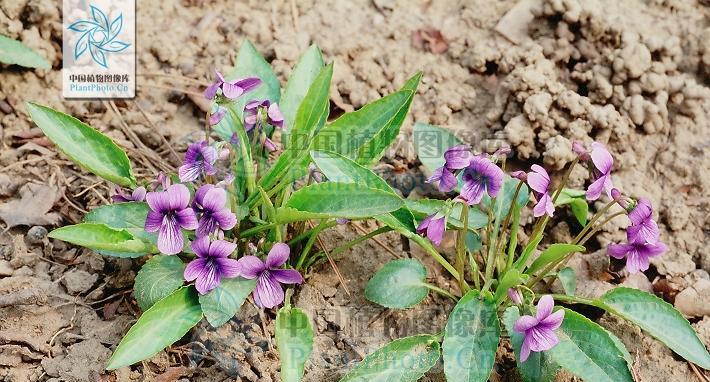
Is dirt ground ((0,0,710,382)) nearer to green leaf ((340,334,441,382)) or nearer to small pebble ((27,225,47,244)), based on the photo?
small pebble ((27,225,47,244))

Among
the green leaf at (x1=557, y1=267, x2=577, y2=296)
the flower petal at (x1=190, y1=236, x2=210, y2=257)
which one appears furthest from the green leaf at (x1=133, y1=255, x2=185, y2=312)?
the green leaf at (x1=557, y1=267, x2=577, y2=296)

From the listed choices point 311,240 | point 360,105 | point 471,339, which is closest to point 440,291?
point 471,339

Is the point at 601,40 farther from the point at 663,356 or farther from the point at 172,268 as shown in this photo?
the point at 172,268

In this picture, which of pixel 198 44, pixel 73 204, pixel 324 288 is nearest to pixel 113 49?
pixel 198 44

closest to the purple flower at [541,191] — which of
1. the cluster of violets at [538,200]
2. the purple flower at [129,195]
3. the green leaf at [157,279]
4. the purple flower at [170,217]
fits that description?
the cluster of violets at [538,200]

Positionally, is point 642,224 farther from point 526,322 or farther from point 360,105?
point 360,105

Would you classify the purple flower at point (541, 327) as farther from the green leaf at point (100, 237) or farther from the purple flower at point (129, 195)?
the purple flower at point (129, 195)
